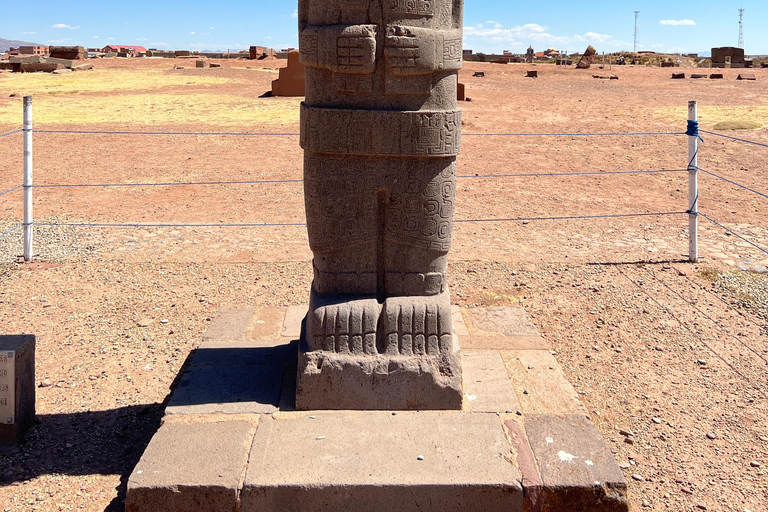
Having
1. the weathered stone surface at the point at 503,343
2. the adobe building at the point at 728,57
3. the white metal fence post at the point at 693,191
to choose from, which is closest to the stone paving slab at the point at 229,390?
the weathered stone surface at the point at 503,343

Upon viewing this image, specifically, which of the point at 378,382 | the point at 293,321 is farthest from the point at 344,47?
the point at 293,321

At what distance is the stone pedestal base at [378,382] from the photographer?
10.8ft

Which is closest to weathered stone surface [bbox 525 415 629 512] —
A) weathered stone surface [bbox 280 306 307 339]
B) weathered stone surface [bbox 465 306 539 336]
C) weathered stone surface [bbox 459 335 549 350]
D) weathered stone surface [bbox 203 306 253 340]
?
weathered stone surface [bbox 459 335 549 350]

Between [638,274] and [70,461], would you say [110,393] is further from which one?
[638,274]

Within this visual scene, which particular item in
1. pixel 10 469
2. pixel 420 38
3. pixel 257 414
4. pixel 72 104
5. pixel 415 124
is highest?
pixel 72 104

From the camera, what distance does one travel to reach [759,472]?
10.9 ft

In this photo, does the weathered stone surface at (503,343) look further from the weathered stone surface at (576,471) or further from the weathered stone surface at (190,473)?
the weathered stone surface at (190,473)

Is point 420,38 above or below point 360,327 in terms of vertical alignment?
above

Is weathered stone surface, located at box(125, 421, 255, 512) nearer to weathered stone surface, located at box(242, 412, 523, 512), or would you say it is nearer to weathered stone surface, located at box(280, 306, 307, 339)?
weathered stone surface, located at box(242, 412, 523, 512)

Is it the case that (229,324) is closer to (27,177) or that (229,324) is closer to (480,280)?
(480,280)

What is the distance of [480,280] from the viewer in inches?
233

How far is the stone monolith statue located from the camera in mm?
3139

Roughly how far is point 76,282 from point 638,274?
4824 mm

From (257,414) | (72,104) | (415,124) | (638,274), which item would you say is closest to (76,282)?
(257,414)
